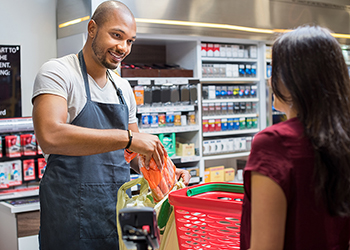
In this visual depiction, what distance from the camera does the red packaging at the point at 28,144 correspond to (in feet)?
13.0

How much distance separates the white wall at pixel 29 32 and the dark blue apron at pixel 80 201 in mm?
2615

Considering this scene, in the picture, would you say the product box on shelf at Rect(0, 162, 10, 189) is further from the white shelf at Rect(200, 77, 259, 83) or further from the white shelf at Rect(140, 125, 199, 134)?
the white shelf at Rect(200, 77, 259, 83)

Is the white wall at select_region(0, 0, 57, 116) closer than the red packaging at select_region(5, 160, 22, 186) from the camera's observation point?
No

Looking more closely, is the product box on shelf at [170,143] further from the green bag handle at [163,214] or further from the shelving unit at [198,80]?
the green bag handle at [163,214]

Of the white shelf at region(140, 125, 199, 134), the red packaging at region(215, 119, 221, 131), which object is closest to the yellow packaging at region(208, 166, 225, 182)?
the red packaging at region(215, 119, 221, 131)

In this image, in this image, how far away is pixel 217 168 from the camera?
195 inches

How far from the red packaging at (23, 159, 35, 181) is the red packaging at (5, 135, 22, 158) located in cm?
12

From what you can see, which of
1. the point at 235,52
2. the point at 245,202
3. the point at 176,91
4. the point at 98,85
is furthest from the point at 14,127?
the point at 245,202

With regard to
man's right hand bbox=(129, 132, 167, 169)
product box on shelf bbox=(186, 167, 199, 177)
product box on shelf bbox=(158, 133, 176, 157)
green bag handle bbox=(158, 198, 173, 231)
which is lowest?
product box on shelf bbox=(186, 167, 199, 177)

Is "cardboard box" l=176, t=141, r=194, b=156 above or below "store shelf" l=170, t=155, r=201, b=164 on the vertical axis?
above

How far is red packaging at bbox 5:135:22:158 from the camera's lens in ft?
12.7

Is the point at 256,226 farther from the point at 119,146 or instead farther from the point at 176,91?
the point at 176,91

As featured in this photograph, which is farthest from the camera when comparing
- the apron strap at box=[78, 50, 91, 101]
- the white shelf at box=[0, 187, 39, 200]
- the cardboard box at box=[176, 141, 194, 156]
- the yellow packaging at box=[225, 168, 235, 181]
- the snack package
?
the yellow packaging at box=[225, 168, 235, 181]

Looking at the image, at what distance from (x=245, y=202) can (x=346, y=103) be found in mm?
359
